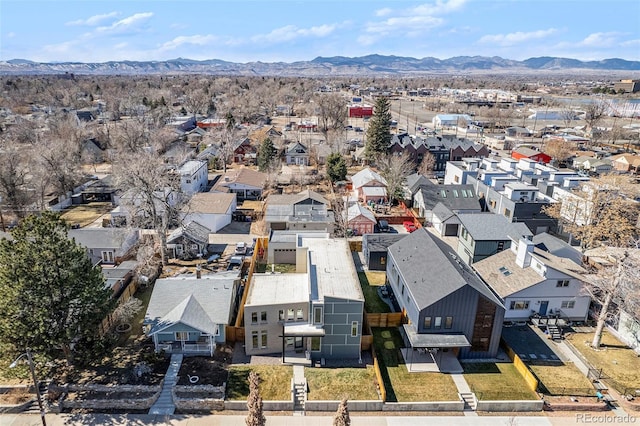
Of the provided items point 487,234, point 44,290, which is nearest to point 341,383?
point 44,290

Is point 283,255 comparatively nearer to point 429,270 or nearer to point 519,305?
point 429,270

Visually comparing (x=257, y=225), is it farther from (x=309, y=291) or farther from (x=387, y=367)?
(x=387, y=367)

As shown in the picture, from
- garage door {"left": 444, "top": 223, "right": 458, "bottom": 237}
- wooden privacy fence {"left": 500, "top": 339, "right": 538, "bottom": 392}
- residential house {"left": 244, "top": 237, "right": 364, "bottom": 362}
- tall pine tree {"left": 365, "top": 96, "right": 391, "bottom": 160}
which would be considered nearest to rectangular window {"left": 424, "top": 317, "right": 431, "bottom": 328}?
residential house {"left": 244, "top": 237, "right": 364, "bottom": 362}

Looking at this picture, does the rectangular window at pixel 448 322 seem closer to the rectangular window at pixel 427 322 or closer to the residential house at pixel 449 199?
the rectangular window at pixel 427 322

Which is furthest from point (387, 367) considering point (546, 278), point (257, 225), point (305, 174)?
point (305, 174)

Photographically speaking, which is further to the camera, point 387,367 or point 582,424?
point 387,367
